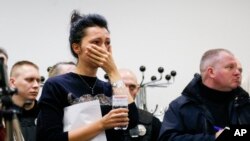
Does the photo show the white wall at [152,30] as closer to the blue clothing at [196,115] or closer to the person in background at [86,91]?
the blue clothing at [196,115]

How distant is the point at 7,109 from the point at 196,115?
3.61ft

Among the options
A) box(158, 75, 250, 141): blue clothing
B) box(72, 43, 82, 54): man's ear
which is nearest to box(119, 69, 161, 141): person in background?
box(158, 75, 250, 141): blue clothing

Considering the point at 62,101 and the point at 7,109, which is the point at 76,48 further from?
the point at 7,109

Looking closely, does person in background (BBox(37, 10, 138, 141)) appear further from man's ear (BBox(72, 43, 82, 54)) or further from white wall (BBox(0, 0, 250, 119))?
white wall (BBox(0, 0, 250, 119))

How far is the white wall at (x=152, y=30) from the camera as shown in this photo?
3.29m

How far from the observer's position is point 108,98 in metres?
1.24

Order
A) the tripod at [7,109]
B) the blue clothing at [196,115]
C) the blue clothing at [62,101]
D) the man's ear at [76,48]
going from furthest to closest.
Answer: the blue clothing at [196,115], the man's ear at [76,48], the blue clothing at [62,101], the tripod at [7,109]

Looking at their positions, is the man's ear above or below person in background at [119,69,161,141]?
above

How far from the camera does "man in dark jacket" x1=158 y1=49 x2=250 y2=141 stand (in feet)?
5.64

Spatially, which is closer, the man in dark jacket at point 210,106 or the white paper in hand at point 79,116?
the white paper in hand at point 79,116

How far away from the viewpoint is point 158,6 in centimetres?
348

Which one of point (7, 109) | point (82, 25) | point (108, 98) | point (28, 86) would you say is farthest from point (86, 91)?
point (28, 86)

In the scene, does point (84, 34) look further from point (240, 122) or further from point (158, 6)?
point (158, 6)

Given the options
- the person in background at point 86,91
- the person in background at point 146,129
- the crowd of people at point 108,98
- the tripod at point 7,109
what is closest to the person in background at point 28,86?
the crowd of people at point 108,98
